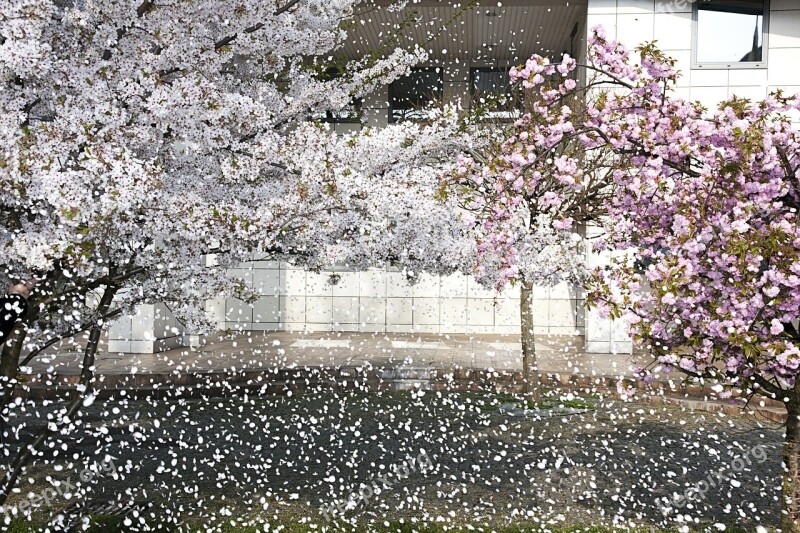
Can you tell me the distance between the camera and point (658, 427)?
8344 mm

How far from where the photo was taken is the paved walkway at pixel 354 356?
1128cm

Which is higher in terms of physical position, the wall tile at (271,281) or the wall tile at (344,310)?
the wall tile at (271,281)

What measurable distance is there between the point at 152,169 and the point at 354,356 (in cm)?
926

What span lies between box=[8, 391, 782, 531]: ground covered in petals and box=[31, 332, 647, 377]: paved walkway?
1.91 meters

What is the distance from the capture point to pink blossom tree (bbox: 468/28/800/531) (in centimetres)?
391

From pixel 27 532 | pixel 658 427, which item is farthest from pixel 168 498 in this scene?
pixel 658 427

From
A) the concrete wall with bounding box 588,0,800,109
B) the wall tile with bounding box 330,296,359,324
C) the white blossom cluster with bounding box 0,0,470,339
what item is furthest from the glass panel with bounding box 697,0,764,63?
the white blossom cluster with bounding box 0,0,470,339

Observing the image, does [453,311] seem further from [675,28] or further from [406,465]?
[406,465]

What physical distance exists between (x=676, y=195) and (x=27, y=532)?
441 cm

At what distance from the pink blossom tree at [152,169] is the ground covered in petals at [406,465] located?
1484mm

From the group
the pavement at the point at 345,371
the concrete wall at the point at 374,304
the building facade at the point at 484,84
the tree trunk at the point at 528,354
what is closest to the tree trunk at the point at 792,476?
the pavement at the point at 345,371

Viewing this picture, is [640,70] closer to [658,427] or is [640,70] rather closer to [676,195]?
[676,195]

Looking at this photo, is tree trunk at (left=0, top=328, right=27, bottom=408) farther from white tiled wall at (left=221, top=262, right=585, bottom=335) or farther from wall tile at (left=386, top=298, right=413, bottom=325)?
wall tile at (left=386, top=298, right=413, bottom=325)

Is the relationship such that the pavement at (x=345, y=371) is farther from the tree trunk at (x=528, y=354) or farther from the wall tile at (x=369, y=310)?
the wall tile at (x=369, y=310)
